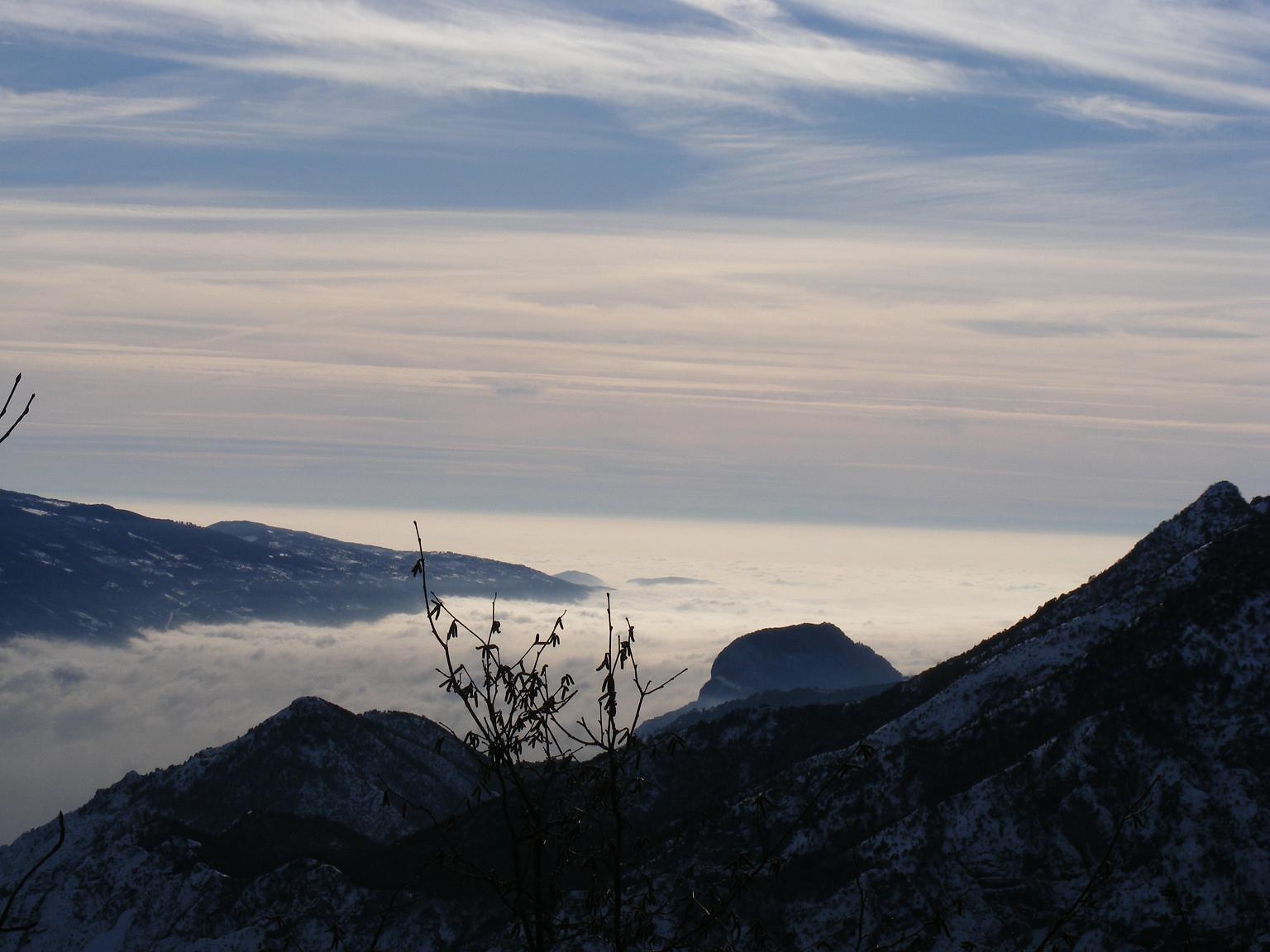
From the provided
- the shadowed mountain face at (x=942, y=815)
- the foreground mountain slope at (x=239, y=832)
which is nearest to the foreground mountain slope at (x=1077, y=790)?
the shadowed mountain face at (x=942, y=815)

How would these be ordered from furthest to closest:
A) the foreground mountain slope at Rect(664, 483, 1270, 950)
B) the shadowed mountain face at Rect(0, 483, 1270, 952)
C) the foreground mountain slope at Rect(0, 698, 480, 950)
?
the foreground mountain slope at Rect(0, 698, 480, 950), the shadowed mountain face at Rect(0, 483, 1270, 952), the foreground mountain slope at Rect(664, 483, 1270, 950)

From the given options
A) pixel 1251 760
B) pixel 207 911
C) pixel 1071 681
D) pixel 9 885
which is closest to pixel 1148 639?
pixel 1071 681

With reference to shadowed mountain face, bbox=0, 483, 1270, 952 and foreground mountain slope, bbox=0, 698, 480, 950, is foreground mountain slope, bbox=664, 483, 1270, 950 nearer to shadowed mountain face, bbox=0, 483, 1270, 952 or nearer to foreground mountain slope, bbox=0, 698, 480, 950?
shadowed mountain face, bbox=0, 483, 1270, 952

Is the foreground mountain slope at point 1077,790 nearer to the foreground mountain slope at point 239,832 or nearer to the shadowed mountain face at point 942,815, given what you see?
the shadowed mountain face at point 942,815

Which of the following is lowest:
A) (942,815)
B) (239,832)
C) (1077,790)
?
(239,832)

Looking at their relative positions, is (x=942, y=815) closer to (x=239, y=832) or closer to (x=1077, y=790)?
(x=1077, y=790)

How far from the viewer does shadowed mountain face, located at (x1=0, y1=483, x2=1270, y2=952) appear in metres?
66.6

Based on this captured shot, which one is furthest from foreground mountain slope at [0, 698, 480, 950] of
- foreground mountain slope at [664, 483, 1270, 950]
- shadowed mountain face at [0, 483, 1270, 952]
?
foreground mountain slope at [664, 483, 1270, 950]

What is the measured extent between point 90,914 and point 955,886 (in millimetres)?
57336

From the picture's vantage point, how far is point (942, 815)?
72.3 meters

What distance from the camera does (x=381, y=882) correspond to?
262 ft

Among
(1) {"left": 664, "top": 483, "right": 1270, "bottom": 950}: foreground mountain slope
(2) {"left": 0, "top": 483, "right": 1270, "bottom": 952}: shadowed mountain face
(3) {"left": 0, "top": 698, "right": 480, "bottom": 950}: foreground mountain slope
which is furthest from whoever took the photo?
(3) {"left": 0, "top": 698, "right": 480, "bottom": 950}: foreground mountain slope

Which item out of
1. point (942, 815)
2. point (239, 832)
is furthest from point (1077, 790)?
point (239, 832)

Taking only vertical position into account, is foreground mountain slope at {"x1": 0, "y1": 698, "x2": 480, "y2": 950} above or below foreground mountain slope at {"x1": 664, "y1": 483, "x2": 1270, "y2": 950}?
below
